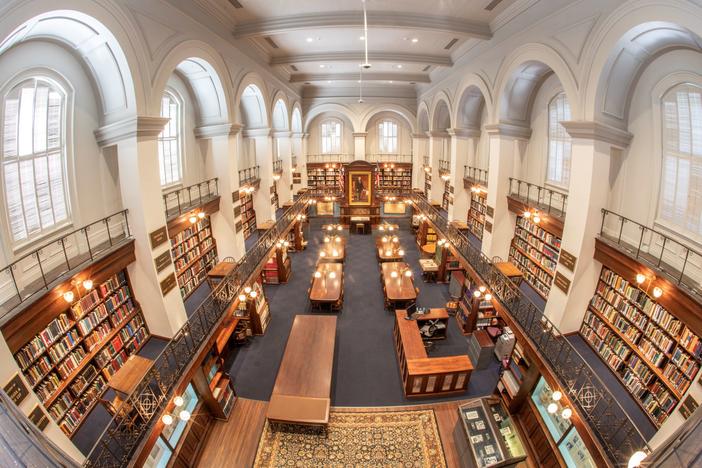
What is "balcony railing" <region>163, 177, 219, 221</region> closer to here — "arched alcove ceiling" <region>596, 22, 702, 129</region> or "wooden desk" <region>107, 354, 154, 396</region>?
"wooden desk" <region>107, 354, 154, 396</region>

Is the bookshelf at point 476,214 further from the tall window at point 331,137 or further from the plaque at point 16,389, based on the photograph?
the tall window at point 331,137

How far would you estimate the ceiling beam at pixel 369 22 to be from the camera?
749 centimetres

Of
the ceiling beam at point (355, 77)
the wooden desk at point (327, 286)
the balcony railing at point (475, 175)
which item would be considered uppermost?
the ceiling beam at point (355, 77)

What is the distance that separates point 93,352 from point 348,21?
8.17 meters

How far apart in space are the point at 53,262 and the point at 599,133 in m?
9.02

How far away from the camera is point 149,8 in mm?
5512

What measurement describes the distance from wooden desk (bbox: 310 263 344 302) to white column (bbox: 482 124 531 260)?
469 cm

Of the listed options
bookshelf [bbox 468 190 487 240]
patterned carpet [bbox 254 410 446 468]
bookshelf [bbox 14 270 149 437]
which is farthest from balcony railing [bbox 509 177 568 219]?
bookshelf [bbox 14 270 149 437]

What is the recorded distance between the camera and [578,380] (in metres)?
5.09

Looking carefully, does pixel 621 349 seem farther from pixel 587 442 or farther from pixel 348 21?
pixel 348 21

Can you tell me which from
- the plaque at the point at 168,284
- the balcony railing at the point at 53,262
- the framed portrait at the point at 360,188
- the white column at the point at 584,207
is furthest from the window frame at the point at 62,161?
the framed portrait at the point at 360,188

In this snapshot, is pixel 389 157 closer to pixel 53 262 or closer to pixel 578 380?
pixel 578 380

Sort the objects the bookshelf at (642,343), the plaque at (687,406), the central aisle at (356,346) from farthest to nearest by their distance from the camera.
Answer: the central aisle at (356,346) < the bookshelf at (642,343) < the plaque at (687,406)

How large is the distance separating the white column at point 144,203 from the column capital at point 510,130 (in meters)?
7.84
